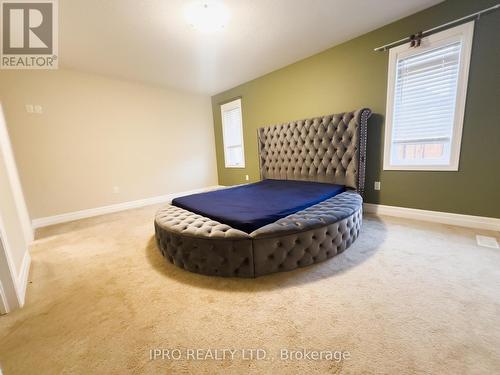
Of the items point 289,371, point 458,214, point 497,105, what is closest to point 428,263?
point 458,214

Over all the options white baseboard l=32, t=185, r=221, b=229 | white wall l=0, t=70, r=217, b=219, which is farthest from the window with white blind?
white baseboard l=32, t=185, r=221, b=229

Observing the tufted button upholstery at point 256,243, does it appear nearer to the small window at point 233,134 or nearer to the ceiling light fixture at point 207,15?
the ceiling light fixture at point 207,15

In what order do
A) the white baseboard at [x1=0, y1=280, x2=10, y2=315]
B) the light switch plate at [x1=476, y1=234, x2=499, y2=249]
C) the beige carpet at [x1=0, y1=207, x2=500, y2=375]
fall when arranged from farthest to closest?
the light switch plate at [x1=476, y1=234, x2=499, y2=249] → the white baseboard at [x1=0, y1=280, x2=10, y2=315] → the beige carpet at [x1=0, y1=207, x2=500, y2=375]

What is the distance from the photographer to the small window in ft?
15.9

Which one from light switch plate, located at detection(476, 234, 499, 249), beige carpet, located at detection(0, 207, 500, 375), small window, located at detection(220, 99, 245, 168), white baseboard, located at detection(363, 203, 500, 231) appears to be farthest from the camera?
small window, located at detection(220, 99, 245, 168)

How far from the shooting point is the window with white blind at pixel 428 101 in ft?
7.42

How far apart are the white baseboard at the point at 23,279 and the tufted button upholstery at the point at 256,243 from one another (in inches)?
40.6

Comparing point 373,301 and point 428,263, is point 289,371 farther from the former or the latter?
point 428,263

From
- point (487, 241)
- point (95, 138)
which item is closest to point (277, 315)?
point (487, 241)

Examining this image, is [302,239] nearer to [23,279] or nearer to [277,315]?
[277,315]

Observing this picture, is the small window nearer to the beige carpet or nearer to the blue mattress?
the blue mattress

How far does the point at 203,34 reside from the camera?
2.62 meters

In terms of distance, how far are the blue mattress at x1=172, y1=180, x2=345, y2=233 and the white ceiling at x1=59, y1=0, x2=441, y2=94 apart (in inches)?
83.2

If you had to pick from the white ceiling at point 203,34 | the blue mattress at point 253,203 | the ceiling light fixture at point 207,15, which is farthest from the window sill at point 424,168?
the ceiling light fixture at point 207,15
